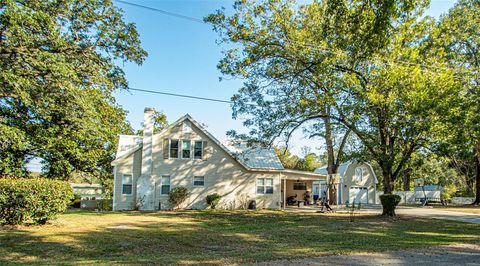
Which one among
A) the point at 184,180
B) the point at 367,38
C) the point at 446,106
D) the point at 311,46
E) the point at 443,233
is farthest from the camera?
the point at 184,180

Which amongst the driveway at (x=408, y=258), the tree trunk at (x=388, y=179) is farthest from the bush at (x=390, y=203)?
the driveway at (x=408, y=258)

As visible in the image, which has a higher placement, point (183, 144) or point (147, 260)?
point (183, 144)

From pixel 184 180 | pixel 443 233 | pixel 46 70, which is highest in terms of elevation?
pixel 46 70

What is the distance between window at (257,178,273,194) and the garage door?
40.6 feet

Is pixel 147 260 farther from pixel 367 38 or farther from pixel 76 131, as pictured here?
pixel 76 131

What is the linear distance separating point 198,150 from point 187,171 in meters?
1.68

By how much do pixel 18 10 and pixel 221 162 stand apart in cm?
1610

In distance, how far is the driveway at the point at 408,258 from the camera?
7.61m

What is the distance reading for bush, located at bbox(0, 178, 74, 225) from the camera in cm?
1327

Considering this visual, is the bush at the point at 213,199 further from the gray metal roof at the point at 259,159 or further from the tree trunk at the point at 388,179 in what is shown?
the tree trunk at the point at 388,179

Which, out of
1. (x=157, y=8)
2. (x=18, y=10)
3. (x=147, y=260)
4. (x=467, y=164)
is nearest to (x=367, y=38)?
(x=147, y=260)

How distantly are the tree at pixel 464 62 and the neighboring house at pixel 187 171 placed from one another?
35.6 feet

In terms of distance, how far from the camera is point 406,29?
57.2ft

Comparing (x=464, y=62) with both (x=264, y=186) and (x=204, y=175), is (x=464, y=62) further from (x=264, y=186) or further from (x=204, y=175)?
(x=204, y=175)
